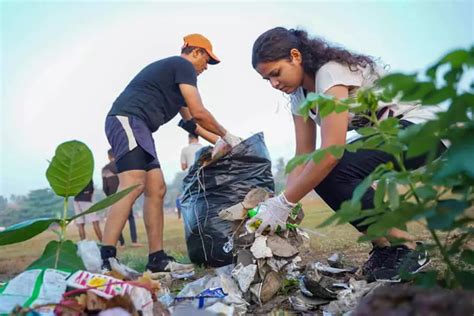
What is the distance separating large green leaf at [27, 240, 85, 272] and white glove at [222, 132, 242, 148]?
1.61 metres

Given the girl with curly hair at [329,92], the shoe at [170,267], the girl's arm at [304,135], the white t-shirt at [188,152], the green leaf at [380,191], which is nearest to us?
the green leaf at [380,191]

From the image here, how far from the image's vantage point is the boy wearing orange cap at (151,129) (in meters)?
2.15

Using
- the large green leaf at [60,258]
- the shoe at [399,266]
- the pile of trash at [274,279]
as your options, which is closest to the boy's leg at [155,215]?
the pile of trash at [274,279]

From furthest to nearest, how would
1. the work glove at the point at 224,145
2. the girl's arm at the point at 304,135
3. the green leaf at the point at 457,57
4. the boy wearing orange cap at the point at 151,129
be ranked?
the work glove at the point at 224,145 → the boy wearing orange cap at the point at 151,129 → the girl's arm at the point at 304,135 → the green leaf at the point at 457,57

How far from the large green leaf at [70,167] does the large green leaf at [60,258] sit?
83 mm

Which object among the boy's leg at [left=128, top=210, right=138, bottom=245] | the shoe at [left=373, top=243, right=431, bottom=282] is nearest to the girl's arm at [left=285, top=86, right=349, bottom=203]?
the shoe at [left=373, top=243, right=431, bottom=282]

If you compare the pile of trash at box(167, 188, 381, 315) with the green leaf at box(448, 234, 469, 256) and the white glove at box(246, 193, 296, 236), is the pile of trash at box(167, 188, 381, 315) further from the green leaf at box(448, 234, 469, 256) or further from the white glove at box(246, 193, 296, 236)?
the green leaf at box(448, 234, 469, 256)

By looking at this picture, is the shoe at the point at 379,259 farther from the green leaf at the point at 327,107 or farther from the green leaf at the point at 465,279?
the green leaf at the point at 327,107

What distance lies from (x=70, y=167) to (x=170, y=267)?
4.88 feet

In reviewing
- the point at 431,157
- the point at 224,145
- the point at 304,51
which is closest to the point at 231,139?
the point at 224,145

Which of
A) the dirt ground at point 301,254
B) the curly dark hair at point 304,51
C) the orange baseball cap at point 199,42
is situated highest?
the orange baseball cap at point 199,42

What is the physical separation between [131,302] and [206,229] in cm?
166

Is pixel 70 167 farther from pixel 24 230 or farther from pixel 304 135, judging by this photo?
pixel 304 135

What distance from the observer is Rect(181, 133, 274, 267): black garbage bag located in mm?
2256
